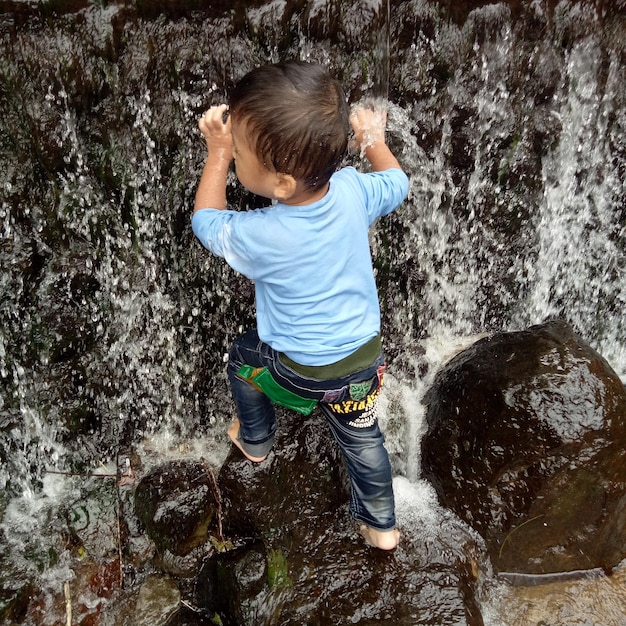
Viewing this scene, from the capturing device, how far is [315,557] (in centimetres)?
287

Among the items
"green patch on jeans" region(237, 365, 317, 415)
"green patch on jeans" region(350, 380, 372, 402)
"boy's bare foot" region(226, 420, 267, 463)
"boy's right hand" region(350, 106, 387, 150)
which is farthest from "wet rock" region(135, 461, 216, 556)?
"boy's right hand" region(350, 106, 387, 150)

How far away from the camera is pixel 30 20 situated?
2.41 metres

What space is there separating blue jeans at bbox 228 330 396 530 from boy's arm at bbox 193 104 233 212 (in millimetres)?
581

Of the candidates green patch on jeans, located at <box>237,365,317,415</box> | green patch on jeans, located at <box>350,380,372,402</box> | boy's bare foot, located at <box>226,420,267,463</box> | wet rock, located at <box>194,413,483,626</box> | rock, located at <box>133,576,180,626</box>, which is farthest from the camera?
boy's bare foot, located at <box>226,420,267,463</box>

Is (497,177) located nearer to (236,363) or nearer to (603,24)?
(603,24)

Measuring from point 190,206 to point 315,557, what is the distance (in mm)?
1640

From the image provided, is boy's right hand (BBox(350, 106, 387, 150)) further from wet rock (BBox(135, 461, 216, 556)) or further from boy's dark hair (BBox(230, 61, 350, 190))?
wet rock (BBox(135, 461, 216, 556))

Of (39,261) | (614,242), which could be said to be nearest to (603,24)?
(614,242)

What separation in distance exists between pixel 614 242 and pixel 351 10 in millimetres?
2104

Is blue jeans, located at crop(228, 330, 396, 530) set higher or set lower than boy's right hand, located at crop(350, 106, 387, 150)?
lower

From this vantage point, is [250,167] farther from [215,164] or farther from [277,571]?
[277,571]

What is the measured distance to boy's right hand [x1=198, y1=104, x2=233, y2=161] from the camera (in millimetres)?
2195

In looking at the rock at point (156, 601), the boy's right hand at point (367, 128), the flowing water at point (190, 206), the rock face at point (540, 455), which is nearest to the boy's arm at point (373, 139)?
the boy's right hand at point (367, 128)

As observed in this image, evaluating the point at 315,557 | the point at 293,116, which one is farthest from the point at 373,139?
the point at 315,557
